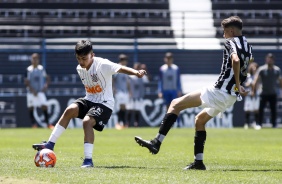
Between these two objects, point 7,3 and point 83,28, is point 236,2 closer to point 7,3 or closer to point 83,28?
point 83,28

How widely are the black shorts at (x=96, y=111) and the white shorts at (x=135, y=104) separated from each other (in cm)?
1741

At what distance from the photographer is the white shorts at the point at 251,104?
27.9 metres

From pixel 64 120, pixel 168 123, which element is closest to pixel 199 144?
pixel 168 123

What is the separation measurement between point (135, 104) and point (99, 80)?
1759 centimetres

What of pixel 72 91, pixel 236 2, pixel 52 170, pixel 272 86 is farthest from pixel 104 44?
pixel 52 170

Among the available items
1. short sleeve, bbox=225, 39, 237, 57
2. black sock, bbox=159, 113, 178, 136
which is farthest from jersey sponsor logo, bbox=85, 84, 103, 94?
short sleeve, bbox=225, 39, 237, 57

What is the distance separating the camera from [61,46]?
33.8 meters

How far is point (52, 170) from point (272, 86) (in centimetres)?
1764

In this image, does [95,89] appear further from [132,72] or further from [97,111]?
[132,72]

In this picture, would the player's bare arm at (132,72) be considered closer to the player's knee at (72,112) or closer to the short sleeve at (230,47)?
the player's knee at (72,112)

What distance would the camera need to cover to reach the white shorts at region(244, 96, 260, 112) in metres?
27.9

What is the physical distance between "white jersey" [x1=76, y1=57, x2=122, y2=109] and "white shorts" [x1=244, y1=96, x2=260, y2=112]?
1748 cm

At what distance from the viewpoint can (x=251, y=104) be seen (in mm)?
28188

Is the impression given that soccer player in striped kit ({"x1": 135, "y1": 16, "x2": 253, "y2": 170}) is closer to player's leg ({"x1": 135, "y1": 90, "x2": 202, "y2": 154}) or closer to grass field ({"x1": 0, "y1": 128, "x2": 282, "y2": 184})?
player's leg ({"x1": 135, "y1": 90, "x2": 202, "y2": 154})
